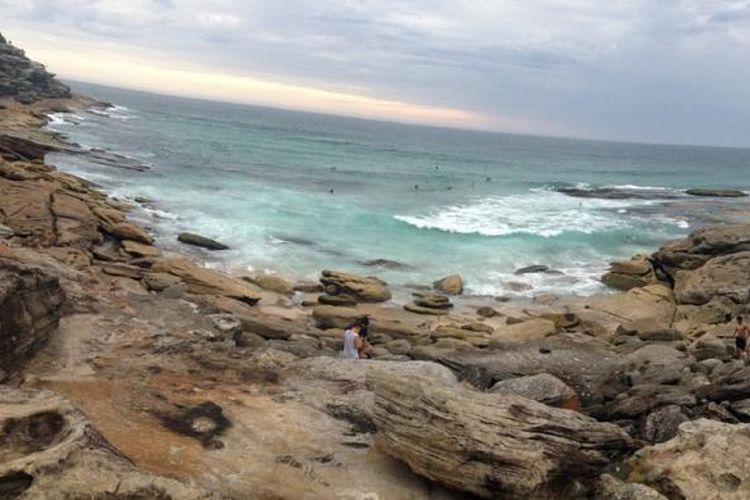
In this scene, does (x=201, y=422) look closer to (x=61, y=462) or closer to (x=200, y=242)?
(x=61, y=462)

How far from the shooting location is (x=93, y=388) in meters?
9.49

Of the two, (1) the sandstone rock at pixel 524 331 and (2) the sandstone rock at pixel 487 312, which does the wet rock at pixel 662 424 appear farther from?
(2) the sandstone rock at pixel 487 312

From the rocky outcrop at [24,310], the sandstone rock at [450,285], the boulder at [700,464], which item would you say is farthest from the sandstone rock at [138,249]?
the boulder at [700,464]

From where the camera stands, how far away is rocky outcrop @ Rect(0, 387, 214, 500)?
20.0ft

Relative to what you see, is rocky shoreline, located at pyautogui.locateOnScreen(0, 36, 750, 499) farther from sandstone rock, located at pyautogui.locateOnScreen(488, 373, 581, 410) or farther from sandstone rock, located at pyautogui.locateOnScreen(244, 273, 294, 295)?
sandstone rock, located at pyautogui.locateOnScreen(244, 273, 294, 295)

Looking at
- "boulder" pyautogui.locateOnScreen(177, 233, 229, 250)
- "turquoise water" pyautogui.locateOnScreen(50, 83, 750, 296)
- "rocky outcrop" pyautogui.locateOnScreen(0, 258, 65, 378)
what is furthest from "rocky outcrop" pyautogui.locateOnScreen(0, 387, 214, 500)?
"boulder" pyautogui.locateOnScreen(177, 233, 229, 250)

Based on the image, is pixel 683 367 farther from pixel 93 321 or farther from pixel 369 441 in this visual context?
pixel 93 321

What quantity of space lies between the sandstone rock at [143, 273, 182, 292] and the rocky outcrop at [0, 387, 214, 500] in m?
12.9

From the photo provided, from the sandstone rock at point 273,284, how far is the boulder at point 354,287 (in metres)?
1.37

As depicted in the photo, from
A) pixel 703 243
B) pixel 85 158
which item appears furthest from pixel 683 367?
pixel 85 158

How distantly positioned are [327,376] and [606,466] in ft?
16.3

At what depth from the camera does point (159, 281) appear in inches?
804

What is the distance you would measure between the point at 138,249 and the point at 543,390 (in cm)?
1721

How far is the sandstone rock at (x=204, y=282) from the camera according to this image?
70.5 ft
